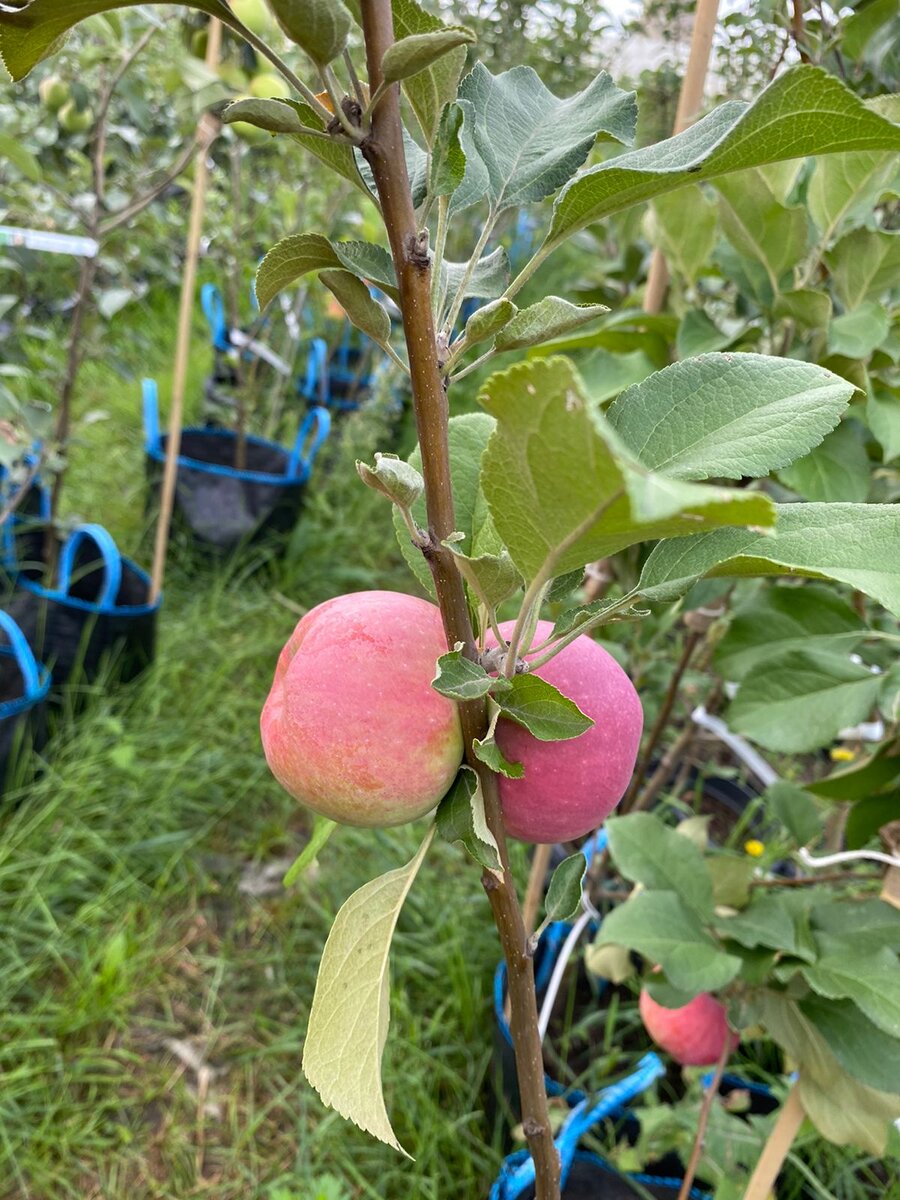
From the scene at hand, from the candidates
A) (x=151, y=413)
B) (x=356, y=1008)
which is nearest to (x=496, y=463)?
(x=356, y=1008)

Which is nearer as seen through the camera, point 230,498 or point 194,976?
point 194,976

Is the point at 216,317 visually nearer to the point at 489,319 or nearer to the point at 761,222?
the point at 761,222

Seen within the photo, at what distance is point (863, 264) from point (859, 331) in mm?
89

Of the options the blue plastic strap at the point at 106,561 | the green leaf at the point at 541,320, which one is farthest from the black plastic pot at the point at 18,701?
the green leaf at the point at 541,320

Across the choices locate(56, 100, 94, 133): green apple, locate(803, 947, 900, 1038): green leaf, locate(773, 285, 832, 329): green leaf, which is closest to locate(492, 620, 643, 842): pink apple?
locate(803, 947, 900, 1038): green leaf

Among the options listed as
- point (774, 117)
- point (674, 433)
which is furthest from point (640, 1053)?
Result: point (774, 117)

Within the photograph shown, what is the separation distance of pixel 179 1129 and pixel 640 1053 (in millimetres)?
613

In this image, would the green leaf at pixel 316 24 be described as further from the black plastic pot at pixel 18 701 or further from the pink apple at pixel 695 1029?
the black plastic pot at pixel 18 701

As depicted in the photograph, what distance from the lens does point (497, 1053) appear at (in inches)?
43.5

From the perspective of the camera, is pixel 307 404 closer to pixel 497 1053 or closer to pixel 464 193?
pixel 497 1053

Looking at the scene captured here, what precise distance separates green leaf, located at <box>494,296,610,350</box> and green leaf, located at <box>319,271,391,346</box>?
48mm

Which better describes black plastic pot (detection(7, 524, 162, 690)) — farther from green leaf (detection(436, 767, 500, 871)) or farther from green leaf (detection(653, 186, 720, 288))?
green leaf (detection(436, 767, 500, 871))

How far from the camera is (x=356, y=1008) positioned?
0.41m

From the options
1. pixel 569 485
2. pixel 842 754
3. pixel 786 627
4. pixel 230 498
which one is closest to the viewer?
pixel 569 485
